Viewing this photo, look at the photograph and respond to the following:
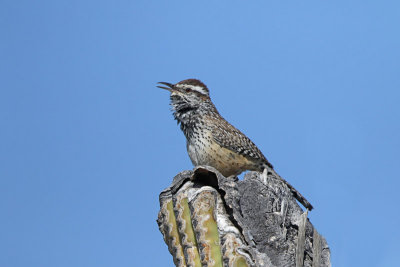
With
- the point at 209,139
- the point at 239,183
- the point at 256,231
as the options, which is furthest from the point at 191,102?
the point at 256,231

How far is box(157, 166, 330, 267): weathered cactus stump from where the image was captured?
3.73 m

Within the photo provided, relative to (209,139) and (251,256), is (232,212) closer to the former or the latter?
(251,256)

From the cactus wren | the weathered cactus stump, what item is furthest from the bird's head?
the weathered cactus stump

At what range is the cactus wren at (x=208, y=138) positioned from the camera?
567cm

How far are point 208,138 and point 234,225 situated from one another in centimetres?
185

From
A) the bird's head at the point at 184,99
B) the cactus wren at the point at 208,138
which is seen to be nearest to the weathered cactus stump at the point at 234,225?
the cactus wren at the point at 208,138

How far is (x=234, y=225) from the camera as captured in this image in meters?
3.89

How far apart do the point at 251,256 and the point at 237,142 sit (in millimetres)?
2132

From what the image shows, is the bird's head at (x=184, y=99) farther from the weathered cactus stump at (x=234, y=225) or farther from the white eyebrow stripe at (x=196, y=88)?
→ the weathered cactus stump at (x=234, y=225)

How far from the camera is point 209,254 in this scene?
3.67 metres

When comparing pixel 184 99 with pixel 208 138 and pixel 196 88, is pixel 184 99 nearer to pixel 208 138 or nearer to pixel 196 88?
pixel 196 88

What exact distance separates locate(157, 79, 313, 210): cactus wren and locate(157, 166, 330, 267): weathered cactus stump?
1.24 metres

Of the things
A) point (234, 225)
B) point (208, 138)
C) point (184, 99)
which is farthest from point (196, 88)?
point (234, 225)

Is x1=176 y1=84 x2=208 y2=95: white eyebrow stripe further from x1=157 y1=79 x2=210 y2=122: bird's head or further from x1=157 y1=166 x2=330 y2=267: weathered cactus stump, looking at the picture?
x1=157 y1=166 x2=330 y2=267: weathered cactus stump
